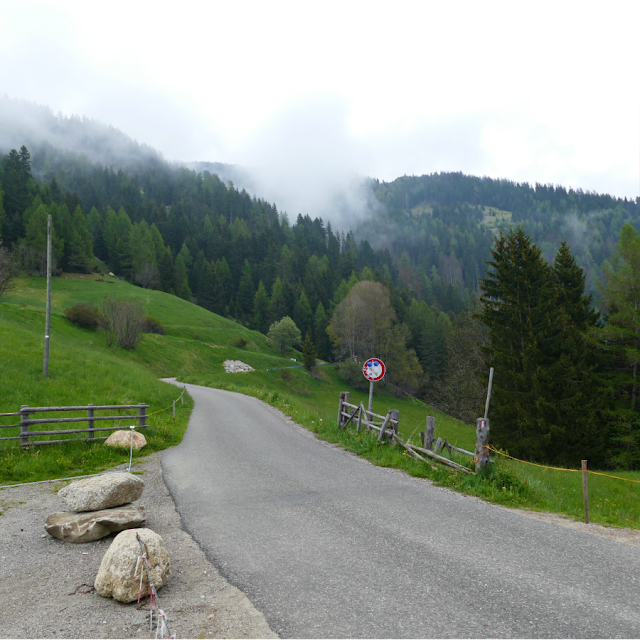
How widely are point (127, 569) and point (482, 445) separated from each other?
9001 mm

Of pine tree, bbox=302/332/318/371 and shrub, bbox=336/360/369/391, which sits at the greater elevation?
pine tree, bbox=302/332/318/371

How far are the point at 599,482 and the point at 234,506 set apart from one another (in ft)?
51.0

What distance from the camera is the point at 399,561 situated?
6.39m

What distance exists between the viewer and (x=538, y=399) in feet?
73.4

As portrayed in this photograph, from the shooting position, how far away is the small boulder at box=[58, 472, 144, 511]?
7.52 meters

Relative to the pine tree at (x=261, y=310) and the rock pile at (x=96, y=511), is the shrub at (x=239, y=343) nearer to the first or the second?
the pine tree at (x=261, y=310)

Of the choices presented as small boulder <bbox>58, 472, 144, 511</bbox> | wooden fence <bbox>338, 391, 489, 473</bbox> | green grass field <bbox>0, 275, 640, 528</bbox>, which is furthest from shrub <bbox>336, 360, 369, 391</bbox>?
small boulder <bbox>58, 472, 144, 511</bbox>

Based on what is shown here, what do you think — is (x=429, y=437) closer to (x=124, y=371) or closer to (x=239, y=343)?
(x=124, y=371)

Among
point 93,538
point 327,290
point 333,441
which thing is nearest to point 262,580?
point 93,538

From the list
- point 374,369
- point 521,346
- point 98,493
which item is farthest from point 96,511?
point 521,346

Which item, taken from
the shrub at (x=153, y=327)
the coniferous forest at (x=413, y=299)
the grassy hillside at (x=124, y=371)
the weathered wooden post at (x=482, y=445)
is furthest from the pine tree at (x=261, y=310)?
the weathered wooden post at (x=482, y=445)

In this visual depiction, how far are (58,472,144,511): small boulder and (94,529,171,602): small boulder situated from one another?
7.48 ft

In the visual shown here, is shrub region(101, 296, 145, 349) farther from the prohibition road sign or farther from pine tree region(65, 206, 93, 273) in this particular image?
pine tree region(65, 206, 93, 273)

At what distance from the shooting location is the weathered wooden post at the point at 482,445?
10864 millimetres
